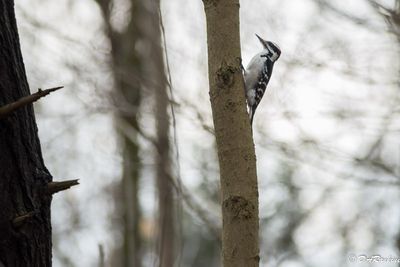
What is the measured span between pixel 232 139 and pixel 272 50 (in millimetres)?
4202

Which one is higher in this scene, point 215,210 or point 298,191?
point 298,191

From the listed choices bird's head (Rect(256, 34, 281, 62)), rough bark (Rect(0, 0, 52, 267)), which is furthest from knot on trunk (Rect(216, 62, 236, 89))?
bird's head (Rect(256, 34, 281, 62))

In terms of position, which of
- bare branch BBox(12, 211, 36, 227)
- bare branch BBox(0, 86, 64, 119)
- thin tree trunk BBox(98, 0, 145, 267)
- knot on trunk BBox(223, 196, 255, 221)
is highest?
thin tree trunk BBox(98, 0, 145, 267)

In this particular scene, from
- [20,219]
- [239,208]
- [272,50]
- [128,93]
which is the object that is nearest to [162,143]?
[239,208]

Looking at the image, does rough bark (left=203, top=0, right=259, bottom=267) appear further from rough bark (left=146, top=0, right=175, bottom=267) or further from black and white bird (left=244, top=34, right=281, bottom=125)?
black and white bird (left=244, top=34, right=281, bottom=125)

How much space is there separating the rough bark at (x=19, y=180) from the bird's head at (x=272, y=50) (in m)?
4.53

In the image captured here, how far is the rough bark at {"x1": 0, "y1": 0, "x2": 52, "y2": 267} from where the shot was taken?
2.02 metres

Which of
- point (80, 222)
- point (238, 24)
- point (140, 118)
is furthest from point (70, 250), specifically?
point (238, 24)

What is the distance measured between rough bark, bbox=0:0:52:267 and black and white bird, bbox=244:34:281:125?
3.58 m

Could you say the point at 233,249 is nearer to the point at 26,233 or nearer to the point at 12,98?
the point at 26,233

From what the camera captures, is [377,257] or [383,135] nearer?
[377,257]

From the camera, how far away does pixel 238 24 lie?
2.71 metres

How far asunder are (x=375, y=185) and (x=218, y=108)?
480cm

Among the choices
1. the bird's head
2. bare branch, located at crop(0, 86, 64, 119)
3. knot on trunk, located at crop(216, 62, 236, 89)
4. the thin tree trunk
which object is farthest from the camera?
the thin tree trunk
